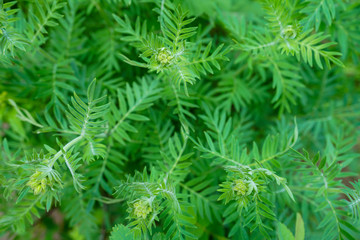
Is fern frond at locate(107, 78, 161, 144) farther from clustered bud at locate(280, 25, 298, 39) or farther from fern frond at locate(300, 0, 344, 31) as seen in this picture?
fern frond at locate(300, 0, 344, 31)

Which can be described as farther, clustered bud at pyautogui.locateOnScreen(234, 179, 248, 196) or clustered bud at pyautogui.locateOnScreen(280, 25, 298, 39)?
clustered bud at pyautogui.locateOnScreen(280, 25, 298, 39)

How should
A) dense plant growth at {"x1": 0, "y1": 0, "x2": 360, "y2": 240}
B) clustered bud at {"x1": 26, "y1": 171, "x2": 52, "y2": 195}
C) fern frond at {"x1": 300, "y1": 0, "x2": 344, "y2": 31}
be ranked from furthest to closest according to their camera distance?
1. fern frond at {"x1": 300, "y1": 0, "x2": 344, "y2": 31}
2. dense plant growth at {"x1": 0, "y1": 0, "x2": 360, "y2": 240}
3. clustered bud at {"x1": 26, "y1": 171, "x2": 52, "y2": 195}

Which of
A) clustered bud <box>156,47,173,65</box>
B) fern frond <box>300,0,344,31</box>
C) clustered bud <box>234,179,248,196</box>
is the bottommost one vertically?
clustered bud <box>234,179,248,196</box>

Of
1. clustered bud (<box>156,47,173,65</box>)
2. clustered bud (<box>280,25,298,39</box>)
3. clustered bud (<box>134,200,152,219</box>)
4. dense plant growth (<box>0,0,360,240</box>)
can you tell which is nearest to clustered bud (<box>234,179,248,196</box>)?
dense plant growth (<box>0,0,360,240</box>)

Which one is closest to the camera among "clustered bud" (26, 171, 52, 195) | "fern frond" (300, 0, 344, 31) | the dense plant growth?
"clustered bud" (26, 171, 52, 195)

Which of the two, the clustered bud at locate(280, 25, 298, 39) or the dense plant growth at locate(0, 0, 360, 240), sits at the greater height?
the clustered bud at locate(280, 25, 298, 39)

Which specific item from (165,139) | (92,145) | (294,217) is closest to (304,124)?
(294,217)

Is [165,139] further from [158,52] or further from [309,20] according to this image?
[309,20]
